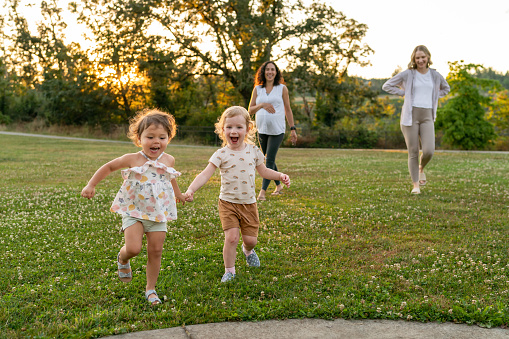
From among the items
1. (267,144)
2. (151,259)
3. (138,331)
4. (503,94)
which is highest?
(503,94)

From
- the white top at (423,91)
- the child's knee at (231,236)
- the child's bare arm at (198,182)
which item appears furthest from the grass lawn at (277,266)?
the white top at (423,91)

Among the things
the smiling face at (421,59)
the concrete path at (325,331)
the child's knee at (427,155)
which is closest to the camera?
the concrete path at (325,331)

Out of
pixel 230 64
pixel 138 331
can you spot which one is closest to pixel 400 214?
pixel 138 331

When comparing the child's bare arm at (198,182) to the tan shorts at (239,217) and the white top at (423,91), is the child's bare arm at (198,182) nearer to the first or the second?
the tan shorts at (239,217)

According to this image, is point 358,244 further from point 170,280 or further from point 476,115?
point 476,115

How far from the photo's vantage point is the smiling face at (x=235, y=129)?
4.46 m

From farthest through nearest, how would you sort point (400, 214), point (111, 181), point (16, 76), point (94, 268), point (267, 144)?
point (16, 76) < point (111, 181) < point (267, 144) < point (400, 214) < point (94, 268)

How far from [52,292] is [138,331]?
115cm

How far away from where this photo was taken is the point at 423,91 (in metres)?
9.10

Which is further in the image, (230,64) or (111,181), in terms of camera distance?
(230,64)

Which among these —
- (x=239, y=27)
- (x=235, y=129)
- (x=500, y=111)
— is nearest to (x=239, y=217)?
(x=235, y=129)

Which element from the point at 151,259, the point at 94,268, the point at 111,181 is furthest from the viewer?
the point at 111,181

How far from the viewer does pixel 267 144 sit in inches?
353

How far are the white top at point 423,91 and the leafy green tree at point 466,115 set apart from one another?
2661 cm
